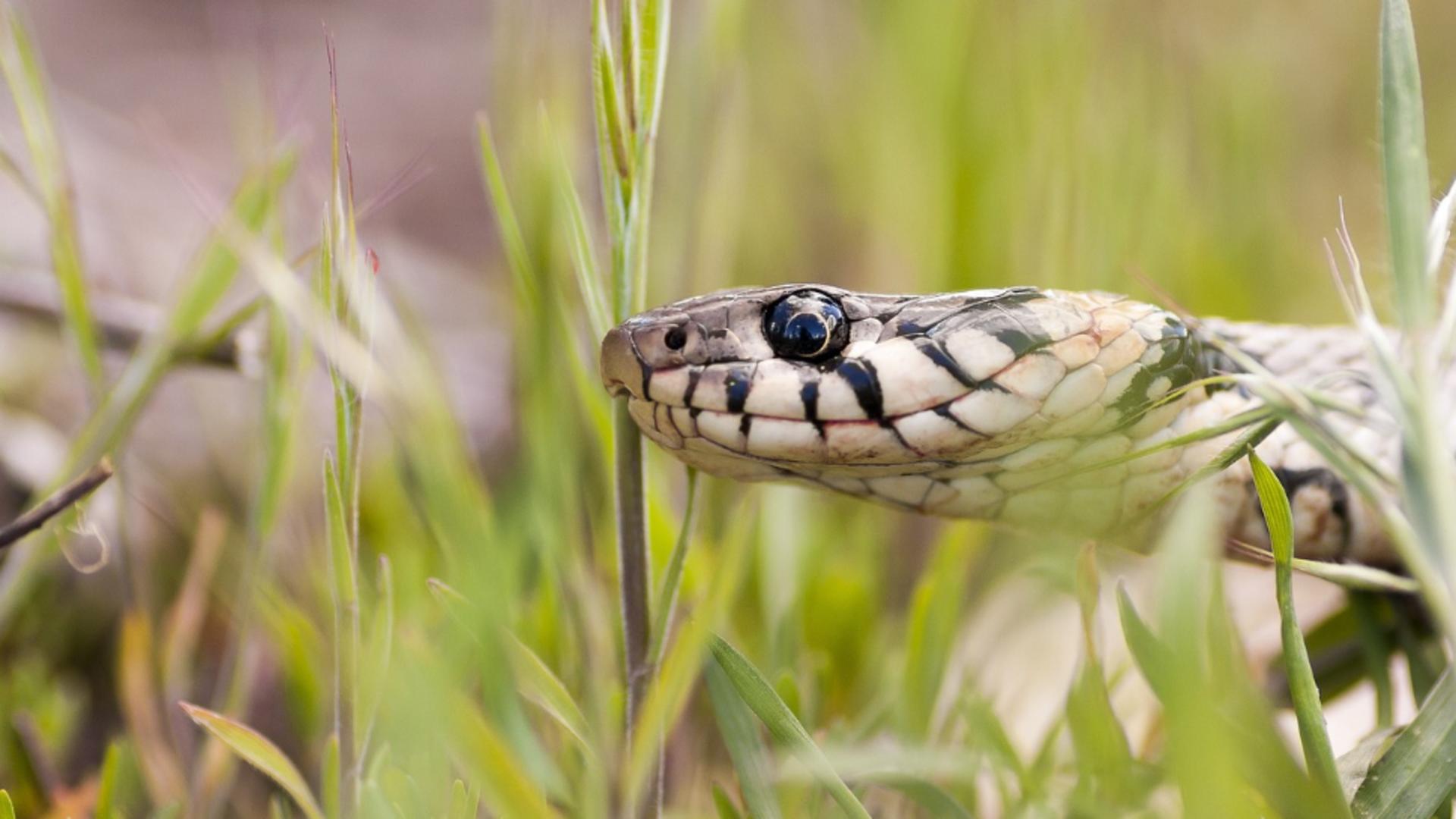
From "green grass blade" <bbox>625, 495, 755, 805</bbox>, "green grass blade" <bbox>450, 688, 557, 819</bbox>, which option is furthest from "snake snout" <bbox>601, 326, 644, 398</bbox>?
"green grass blade" <bbox>450, 688, 557, 819</bbox>

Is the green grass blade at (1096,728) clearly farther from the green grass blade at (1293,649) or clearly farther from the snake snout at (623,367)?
the snake snout at (623,367)

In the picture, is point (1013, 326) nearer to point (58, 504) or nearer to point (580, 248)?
point (580, 248)

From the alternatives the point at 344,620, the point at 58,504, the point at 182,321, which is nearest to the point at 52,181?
the point at 182,321

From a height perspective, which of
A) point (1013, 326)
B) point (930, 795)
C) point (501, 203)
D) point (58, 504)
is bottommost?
point (930, 795)

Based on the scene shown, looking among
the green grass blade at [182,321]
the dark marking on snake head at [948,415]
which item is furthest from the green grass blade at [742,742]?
the green grass blade at [182,321]

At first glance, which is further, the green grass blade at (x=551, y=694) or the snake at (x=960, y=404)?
the snake at (x=960, y=404)
